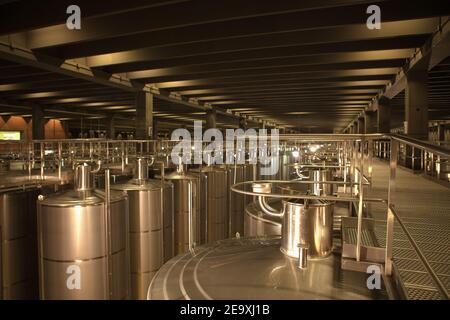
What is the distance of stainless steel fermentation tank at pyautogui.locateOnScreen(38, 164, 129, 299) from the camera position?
3.15 m

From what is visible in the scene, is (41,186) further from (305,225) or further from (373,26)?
(373,26)

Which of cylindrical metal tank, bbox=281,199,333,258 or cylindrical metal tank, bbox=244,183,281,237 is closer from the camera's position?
cylindrical metal tank, bbox=281,199,333,258

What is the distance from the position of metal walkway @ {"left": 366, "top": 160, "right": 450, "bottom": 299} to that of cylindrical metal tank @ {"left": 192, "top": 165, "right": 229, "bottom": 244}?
120 inches

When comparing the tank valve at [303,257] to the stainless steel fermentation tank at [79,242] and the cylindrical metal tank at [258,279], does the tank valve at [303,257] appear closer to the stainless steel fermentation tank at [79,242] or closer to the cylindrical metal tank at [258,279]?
the cylindrical metal tank at [258,279]

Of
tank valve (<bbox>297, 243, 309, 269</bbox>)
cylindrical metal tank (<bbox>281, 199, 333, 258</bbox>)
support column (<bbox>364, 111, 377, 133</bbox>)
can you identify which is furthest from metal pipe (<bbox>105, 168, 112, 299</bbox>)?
support column (<bbox>364, 111, 377, 133</bbox>)

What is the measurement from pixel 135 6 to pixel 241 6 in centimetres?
134

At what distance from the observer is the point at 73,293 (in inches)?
129

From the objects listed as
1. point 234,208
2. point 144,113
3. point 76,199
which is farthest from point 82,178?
point 144,113

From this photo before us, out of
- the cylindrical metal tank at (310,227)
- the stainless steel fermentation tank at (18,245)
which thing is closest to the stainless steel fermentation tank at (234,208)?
the stainless steel fermentation tank at (18,245)

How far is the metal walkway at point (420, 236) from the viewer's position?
1.77 metres

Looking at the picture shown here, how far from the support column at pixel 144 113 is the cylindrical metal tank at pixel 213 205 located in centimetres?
343

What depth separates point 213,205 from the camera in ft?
22.9

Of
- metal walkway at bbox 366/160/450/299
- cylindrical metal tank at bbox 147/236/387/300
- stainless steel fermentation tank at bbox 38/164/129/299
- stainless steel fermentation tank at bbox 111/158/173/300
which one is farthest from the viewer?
stainless steel fermentation tank at bbox 111/158/173/300

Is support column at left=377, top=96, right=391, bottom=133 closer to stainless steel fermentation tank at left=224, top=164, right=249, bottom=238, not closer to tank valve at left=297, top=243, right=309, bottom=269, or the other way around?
stainless steel fermentation tank at left=224, top=164, right=249, bottom=238
